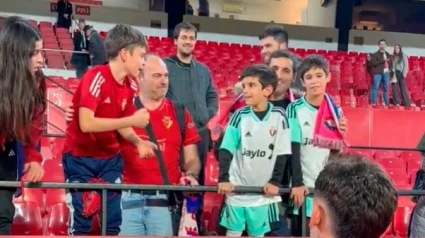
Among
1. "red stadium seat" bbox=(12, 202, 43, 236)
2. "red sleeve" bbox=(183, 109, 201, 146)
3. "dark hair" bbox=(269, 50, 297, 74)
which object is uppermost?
"dark hair" bbox=(269, 50, 297, 74)

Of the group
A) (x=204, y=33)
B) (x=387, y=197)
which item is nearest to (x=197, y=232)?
(x=387, y=197)

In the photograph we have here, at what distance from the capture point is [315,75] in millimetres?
3549

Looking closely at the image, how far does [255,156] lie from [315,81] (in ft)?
2.12

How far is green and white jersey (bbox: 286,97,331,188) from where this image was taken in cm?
349

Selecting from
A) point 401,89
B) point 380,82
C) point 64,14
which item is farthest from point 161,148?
point 64,14

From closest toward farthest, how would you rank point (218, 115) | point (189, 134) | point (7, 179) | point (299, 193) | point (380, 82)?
point (7, 179), point (299, 193), point (189, 134), point (218, 115), point (380, 82)

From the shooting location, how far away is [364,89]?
13633mm

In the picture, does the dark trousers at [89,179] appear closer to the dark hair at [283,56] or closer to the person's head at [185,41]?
the person's head at [185,41]

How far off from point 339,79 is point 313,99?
34.0ft

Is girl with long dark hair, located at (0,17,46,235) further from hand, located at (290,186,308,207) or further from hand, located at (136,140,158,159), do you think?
hand, located at (290,186,308,207)

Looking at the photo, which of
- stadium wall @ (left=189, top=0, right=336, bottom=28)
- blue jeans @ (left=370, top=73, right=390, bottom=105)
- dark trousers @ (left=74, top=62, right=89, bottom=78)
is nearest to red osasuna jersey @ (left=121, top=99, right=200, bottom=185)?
dark trousers @ (left=74, top=62, right=89, bottom=78)

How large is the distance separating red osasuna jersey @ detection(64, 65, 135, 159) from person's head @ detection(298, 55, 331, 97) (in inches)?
47.7

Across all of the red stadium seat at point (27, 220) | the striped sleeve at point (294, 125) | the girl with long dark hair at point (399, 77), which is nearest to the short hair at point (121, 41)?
the striped sleeve at point (294, 125)

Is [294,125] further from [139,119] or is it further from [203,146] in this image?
[139,119]
